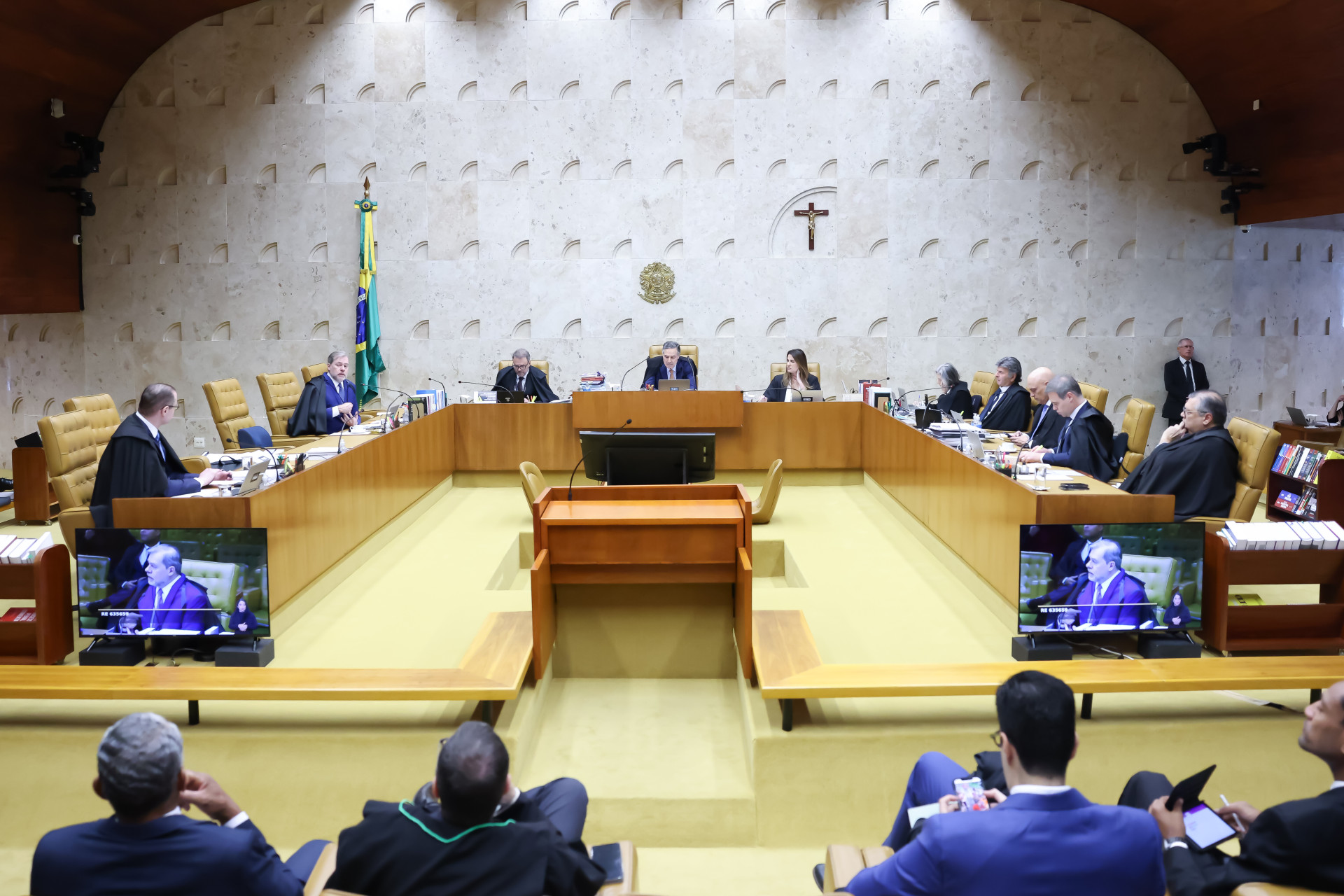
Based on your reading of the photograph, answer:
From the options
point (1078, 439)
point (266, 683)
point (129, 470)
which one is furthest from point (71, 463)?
point (1078, 439)

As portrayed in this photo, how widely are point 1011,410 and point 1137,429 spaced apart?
4.44ft

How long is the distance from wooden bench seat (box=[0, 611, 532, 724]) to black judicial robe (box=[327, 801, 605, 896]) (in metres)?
1.46

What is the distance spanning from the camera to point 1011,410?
805cm

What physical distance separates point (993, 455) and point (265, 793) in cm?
402

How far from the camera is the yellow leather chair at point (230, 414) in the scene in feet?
25.1

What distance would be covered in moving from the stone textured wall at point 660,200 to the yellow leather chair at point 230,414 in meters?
2.76

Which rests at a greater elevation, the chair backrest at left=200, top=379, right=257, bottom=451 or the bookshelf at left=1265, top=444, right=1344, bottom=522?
the chair backrest at left=200, top=379, right=257, bottom=451

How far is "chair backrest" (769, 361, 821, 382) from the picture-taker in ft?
32.0

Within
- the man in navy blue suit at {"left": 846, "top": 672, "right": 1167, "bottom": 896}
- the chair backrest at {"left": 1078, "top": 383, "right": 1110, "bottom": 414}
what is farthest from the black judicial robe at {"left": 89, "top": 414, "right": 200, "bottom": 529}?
the chair backrest at {"left": 1078, "top": 383, "right": 1110, "bottom": 414}

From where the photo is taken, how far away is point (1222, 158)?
10414mm

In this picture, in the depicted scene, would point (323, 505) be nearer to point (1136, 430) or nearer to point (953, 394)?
point (1136, 430)

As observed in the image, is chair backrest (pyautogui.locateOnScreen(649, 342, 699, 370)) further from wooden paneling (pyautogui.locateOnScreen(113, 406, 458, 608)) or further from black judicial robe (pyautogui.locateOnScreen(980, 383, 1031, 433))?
wooden paneling (pyautogui.locateOnScreen(113, 406, 458, 608))

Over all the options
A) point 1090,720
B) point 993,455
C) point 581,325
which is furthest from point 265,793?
point 581,325

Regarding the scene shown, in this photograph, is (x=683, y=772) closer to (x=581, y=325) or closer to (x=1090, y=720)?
(x=1090, y=720)
